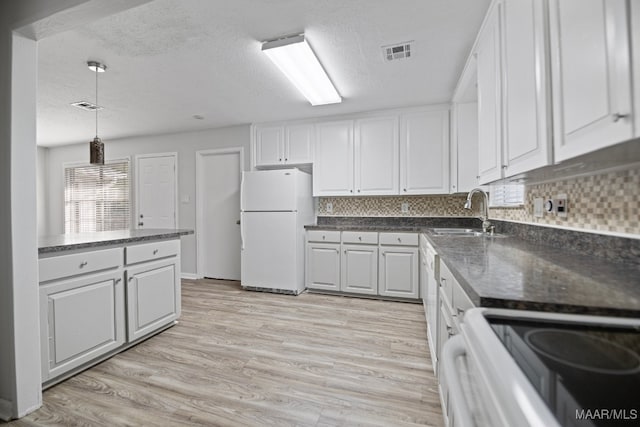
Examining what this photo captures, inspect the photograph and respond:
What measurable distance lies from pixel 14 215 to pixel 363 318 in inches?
103

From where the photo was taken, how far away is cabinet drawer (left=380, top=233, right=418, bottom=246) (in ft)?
10.6

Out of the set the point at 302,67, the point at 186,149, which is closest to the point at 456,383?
the point at 302,67

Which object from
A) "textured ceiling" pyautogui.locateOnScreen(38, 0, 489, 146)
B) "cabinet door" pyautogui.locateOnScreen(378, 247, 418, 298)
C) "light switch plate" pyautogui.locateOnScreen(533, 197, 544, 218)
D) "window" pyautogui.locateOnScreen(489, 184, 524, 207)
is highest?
"textured ceiling" pyautogui.locateOnScreen(38, 0, 489, 146)

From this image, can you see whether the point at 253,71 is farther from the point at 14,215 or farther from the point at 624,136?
the point at 624,136

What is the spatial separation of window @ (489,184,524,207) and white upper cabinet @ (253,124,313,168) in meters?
2.19

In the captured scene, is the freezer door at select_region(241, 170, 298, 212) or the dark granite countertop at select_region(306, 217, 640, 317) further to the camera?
the freezer door at select_region(241, 170, 298, 212)

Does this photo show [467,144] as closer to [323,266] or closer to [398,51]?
[398,51]

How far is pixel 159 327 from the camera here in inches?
95.4

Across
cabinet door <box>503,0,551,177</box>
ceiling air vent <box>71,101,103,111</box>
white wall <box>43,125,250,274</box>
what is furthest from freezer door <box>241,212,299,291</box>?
cabinet door <box>503,0,551,177</box>

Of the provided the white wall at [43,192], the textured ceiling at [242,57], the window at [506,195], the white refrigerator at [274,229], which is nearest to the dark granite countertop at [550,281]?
the window at [506,195]

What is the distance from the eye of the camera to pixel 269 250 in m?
3.62

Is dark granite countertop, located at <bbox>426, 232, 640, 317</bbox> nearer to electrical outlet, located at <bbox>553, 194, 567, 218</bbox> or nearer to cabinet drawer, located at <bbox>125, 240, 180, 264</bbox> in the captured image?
electrical outlet, located at <bbox>553, 194, 567, 218</bbox>

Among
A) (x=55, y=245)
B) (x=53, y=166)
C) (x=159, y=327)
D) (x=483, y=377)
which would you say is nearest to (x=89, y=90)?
(x=55, y=245)

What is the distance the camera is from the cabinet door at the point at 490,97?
1.55m
